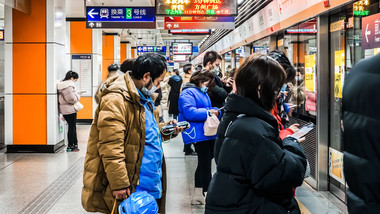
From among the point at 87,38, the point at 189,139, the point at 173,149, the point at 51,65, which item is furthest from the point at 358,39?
the point at 87,38

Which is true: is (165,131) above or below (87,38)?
below

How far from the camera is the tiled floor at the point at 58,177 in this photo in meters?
4.62

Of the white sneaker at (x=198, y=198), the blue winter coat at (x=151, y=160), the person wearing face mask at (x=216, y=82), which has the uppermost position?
the person wearing face mask at (x=216, y=82)

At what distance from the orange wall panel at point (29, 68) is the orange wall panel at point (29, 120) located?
164 millimetres

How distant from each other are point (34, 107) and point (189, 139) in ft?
14.7

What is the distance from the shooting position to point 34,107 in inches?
310

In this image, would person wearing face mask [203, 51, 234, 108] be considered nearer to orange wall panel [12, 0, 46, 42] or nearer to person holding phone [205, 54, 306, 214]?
person holding phone [205, 54, 306, 214]

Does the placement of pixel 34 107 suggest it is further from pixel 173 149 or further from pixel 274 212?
pixel 274 212

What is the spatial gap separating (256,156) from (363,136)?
518 millimetres

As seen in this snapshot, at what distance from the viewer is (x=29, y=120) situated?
7.88 m

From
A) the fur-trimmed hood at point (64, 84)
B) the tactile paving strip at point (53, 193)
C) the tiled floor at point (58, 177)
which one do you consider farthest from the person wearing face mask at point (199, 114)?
the fur-trimmed hood at point (64, 84)

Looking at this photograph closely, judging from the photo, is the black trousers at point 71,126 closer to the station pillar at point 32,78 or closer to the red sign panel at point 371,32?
the station pillar at point 32,78

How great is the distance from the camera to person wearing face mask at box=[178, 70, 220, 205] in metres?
4.36

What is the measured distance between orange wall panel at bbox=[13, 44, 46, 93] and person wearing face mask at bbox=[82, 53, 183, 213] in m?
5.52
